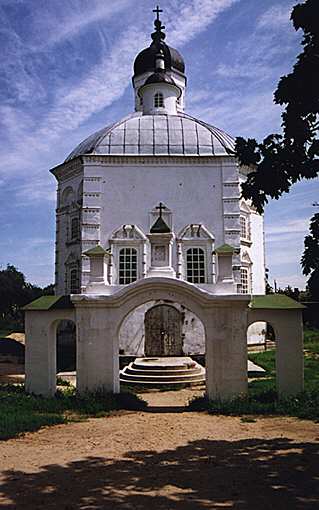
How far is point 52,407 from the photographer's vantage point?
433 inches

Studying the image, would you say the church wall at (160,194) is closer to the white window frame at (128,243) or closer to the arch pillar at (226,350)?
the white window frame at (128,243)

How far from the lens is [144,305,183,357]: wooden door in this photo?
1966cm

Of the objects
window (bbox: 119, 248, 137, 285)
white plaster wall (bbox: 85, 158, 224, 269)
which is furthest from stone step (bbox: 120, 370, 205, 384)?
white plaster wall (bbox: 85, 158, 224, 269)

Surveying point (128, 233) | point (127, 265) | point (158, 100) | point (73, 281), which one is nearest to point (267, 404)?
point (127, 265)

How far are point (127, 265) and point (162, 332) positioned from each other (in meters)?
3.18

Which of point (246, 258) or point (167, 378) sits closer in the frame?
point (167, 378)

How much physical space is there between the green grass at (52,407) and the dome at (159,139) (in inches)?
475

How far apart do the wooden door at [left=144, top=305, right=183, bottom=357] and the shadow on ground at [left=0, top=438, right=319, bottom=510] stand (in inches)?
461

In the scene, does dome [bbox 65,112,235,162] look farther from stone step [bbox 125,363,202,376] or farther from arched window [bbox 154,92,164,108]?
stone step [bbox 125,363,202,376]

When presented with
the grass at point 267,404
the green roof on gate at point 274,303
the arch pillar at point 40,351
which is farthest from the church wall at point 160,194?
the grass at point 267,404

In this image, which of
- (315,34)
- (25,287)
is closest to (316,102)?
(315,34)

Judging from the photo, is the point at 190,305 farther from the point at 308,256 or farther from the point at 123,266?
the point at 123,266

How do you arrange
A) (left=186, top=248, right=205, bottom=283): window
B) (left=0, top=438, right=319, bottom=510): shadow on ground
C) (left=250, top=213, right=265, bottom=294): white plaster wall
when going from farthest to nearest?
1. (left=250, top=213, right=265, bottom=294): white plaster wall
2. (left=186, top=248, right=205, bottom=283): window
3. (left=0, top=438, right=319, bottom=510): shadow on ground

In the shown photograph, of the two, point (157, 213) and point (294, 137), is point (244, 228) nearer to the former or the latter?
point (157, 213)
